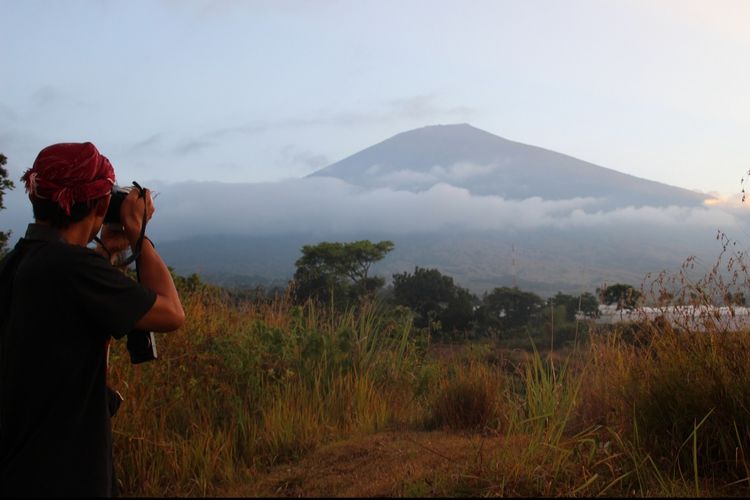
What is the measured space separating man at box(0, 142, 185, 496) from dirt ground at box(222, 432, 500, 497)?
3.18 ft

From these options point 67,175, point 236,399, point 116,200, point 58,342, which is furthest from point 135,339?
point 236,399

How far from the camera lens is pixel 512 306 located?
94.1ft

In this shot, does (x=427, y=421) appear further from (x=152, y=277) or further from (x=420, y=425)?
(x=152, y=277)

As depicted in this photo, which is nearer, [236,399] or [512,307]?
[236,399]

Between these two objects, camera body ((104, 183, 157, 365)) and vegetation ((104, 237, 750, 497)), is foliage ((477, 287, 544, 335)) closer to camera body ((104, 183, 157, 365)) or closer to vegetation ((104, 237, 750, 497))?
vegetation ((104, 237, 750, 497))

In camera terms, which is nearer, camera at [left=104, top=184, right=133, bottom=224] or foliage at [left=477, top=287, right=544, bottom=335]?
camera at [left=104, top=184, right=133, bottom=224]

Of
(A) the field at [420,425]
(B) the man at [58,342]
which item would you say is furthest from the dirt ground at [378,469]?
(B) the man at [58,342]

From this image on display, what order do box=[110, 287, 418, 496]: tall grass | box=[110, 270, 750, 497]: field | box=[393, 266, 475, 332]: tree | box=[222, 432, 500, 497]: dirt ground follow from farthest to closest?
box=[393, 266, 475, 332]: tree
box=[110, 287, 418, 496]: tall grass
box=[110, 270, 750, 497]: field
box=[222, 432, 500, 497]: dirt ground

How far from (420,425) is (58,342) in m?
3.05

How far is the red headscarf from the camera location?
2.15 metres

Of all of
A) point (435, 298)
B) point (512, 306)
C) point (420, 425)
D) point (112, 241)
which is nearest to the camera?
point (112, 241)

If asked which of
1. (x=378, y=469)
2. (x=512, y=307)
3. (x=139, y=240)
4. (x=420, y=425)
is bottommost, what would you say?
(x=512, y=307)

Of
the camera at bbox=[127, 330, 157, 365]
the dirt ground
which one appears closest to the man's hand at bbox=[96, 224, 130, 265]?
the camera at bbox=[127, 330, 157, 365]

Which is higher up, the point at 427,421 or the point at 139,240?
the point at 139,240
